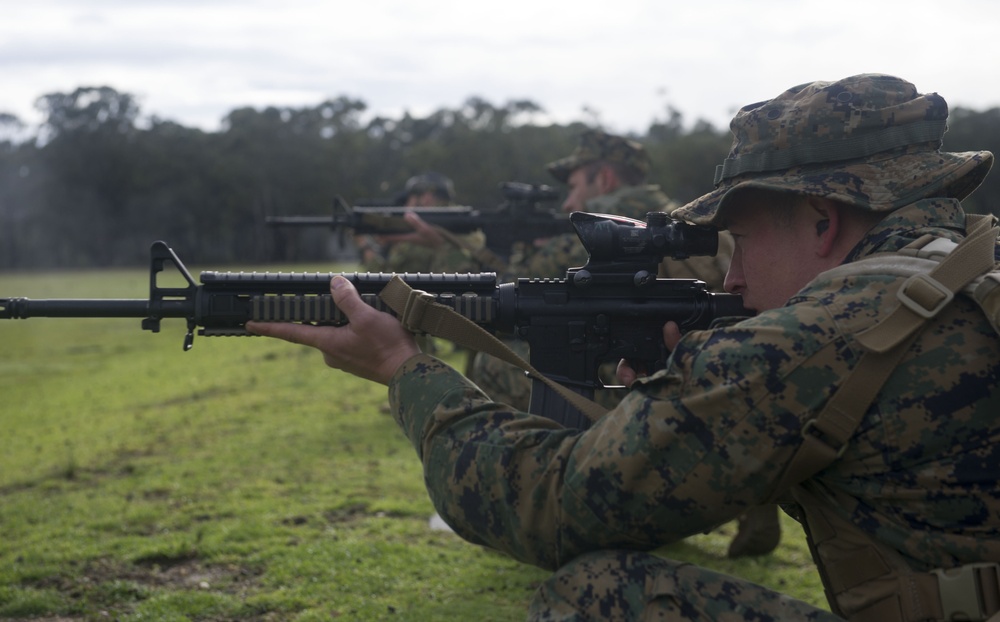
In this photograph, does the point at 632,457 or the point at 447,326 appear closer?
the point at 632,457

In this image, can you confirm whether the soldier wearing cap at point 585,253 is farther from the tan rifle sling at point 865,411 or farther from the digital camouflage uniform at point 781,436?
the tan rifle sling at point 865,411

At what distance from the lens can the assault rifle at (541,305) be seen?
11.3 ft

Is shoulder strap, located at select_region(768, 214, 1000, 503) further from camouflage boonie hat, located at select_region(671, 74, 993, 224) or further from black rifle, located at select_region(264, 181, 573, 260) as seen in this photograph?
black rifle, located at select_region(264, 181, 573, 260)

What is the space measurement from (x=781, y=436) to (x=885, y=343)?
33 centimetres

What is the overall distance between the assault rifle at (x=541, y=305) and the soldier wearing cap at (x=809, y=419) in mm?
567

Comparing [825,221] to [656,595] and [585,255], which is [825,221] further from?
[585,255]

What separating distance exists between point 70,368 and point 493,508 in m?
17.5

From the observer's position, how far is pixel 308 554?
619 cm

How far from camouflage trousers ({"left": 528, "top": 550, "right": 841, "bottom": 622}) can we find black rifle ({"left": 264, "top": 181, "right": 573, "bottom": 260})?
20.3 ft

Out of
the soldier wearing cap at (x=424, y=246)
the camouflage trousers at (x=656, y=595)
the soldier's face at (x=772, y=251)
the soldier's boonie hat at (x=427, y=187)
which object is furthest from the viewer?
the soldier's boonie hat at (x=427, y=187)

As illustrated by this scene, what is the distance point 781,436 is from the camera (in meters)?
2.36

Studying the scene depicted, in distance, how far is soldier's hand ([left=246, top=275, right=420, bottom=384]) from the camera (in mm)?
3115

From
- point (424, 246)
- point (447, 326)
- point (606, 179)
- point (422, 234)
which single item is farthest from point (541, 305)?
point (424, 246)

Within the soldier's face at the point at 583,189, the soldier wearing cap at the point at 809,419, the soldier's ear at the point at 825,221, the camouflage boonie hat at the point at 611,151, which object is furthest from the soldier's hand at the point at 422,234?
the soldier's ear at the point at 825,221
